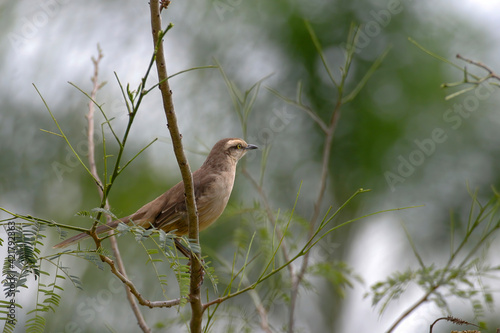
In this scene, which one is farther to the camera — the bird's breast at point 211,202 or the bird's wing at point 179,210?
the bird's breast at point 211,202

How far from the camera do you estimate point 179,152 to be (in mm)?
2945

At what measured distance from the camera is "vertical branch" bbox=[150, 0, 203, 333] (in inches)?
104

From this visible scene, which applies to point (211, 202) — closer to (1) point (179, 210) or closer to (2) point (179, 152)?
(1) point (179, 210)

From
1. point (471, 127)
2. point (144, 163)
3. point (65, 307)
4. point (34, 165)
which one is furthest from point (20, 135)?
point (471, 127)

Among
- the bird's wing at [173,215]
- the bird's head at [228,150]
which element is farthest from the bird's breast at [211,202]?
the bird's head at [228,150]

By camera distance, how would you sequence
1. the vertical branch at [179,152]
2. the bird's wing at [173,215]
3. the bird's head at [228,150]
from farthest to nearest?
the bird's head at [228,150]
the bird's wing at [173,215]
the vertical branch at [179,152]

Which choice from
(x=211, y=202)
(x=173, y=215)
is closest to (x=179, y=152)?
(x=173, y=215)

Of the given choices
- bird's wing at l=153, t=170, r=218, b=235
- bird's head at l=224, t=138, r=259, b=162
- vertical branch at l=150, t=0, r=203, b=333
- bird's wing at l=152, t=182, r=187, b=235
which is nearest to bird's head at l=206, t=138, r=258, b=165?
bird's head at l=224, t=138, r=259, b=162

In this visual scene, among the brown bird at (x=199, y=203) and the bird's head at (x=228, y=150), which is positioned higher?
the bird's head at (x=228, y=150)

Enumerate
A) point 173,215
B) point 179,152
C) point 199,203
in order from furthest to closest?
1. point 199,203
2. point 173,215
3. point 179,152

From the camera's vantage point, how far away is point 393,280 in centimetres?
423

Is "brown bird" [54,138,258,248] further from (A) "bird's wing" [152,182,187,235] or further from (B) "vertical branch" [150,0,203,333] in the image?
(B) "vertical branch" [150,0,203,333]

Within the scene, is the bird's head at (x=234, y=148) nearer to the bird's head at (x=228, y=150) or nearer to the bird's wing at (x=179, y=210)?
the bird's head at (x=228, y=150)

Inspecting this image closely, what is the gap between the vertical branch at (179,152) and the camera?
2639 mm
